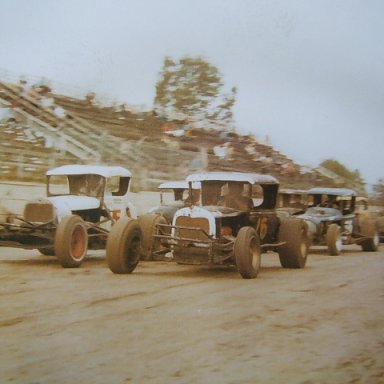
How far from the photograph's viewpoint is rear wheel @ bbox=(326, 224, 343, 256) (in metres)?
13.2

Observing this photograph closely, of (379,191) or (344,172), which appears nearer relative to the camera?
(379,191)

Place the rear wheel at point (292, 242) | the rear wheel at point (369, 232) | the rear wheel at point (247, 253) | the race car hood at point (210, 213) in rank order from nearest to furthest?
the rear wheel at point (247, 253) < the race car hood at point (210, 213) < the rear wheel at point (292, 242) < the rear wheel at point (369, 232)

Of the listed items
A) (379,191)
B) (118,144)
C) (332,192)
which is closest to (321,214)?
(332,192)

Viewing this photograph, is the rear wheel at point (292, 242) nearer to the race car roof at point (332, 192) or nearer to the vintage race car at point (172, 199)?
the vintage race car at point (172, 199)

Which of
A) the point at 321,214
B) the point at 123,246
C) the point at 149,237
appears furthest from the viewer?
the point at 321,214

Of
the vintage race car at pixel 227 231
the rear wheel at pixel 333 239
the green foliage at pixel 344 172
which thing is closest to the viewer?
the vintage race car at pixel 227 231

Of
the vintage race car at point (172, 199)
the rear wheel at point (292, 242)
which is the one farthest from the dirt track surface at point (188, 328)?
the vintage race car at point (172, 199)

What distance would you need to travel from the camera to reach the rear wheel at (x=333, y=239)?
520 inches

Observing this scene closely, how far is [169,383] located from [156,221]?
18.4 ft

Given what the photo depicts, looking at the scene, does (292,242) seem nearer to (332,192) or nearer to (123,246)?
(123,246)

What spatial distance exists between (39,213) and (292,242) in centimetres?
400

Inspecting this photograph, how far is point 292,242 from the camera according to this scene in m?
9.68

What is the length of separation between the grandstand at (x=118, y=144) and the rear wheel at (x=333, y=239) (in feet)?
7.31

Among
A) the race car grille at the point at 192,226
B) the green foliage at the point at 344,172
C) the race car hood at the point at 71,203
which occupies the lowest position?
the race car grille at the point at 192,226
